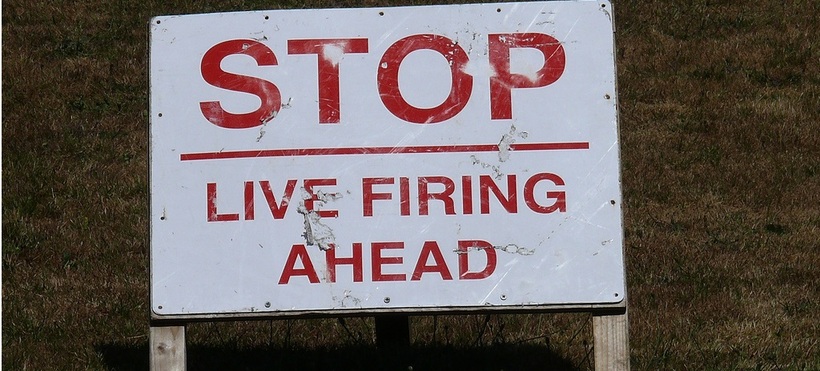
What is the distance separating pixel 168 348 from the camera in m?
4.32

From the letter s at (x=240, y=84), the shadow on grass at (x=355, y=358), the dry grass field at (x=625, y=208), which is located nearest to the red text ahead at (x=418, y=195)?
the letter s at (x=240, y=84)

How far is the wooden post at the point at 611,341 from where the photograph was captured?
4258 millimetres

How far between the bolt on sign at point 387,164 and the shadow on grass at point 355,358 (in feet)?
4.37

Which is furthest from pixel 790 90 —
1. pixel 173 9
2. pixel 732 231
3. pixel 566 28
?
pixel 566 28

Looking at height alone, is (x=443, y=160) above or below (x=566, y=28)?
below

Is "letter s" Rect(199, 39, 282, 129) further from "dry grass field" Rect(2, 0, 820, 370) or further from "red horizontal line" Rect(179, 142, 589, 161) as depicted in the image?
"dry grass field" Rect(2, 0, 820, 370)

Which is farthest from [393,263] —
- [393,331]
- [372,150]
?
[393,331]

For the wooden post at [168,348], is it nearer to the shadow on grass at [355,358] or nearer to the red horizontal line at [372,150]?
the red horizontal line at [372,150]

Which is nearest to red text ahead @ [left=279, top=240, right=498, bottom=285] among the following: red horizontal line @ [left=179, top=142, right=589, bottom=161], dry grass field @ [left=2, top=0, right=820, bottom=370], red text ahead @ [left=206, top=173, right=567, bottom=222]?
red text ahead @ [left=206, top=173, right=567, bottom=222]

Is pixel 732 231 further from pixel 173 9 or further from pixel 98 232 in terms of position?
pixel 173 9

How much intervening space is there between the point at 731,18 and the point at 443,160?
9594 mm

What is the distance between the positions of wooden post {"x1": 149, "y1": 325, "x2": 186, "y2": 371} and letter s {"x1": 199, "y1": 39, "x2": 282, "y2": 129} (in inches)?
30.6

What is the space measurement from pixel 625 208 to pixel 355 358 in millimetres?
3630

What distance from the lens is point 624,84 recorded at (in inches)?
453
